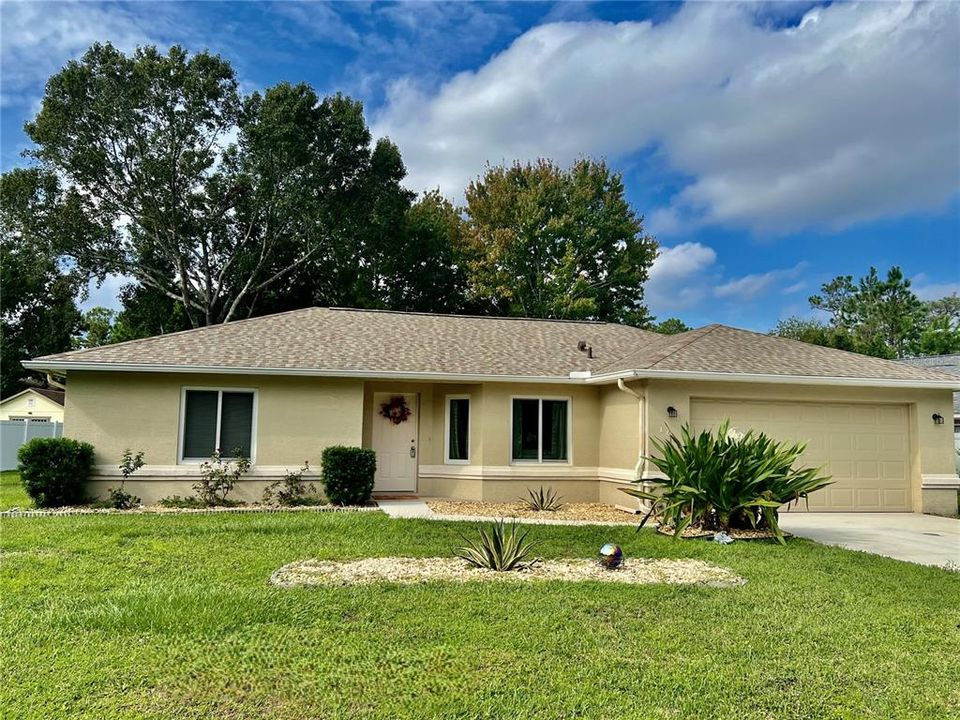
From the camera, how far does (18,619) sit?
5.40 m

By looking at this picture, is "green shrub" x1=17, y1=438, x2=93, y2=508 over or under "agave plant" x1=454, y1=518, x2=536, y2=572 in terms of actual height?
over

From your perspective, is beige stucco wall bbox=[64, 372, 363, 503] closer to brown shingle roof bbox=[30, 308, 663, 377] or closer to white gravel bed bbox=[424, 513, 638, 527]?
brown shingle roof bbox=[30, 308, 663, 377]

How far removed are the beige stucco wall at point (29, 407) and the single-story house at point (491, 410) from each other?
17.7 m

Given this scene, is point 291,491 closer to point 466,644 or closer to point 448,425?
point 448,425

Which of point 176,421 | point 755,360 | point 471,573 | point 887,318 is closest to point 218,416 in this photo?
point 176,421

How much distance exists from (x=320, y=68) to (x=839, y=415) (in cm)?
1300

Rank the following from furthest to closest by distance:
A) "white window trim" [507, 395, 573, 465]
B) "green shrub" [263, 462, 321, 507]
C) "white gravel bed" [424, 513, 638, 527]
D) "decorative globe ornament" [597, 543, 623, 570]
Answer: "white window trim" [507, 395, 573, 465] < "green shrub" [263, 462, 321, 507] < "white gravel bed" [424, 513, 638, 527] < "decorative globe ornament" [597, 543, 623, 570]

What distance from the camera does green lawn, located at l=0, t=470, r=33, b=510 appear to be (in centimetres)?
1218

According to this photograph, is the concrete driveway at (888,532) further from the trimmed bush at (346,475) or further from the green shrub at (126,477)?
the green shrub at (126,477)

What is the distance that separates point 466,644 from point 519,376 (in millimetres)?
8865

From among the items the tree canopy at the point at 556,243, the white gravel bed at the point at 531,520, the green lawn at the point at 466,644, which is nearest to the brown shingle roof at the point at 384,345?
the white gravel bed at the point at 531,520

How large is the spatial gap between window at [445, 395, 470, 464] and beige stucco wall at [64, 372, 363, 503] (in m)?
2.09

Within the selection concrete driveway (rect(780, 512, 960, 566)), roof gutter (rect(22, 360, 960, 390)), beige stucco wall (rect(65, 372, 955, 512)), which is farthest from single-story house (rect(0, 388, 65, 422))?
concrete driveway (rect(780, 512, 960, 566))

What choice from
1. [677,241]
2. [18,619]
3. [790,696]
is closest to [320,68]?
[18,619]
